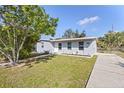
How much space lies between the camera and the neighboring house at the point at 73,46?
20594 millimetres

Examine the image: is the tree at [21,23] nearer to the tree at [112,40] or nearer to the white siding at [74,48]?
the white siding at [74,48]

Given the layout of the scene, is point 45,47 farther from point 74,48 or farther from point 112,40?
point 112,40

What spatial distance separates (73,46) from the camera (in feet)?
73.3

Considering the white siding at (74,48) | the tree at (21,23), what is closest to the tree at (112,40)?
the white siding at (74,48)

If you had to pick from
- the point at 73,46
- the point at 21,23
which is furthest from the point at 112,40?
the point at 21,23

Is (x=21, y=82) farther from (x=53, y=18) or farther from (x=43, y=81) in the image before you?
(x=53, y=18)

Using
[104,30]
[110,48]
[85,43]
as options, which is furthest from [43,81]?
[104,30]

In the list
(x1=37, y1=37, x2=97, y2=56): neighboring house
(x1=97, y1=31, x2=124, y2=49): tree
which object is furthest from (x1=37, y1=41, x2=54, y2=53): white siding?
(x1=97, y1=31, x2=124, y2=49): tree

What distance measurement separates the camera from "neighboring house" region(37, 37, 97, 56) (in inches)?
811

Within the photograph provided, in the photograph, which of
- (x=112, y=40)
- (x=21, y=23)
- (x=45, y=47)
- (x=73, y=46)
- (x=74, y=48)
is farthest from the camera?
(x=112, y=40)

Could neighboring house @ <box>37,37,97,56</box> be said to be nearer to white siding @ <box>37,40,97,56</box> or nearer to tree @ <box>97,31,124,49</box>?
white siding @ <box>37,40,97,56</box>
